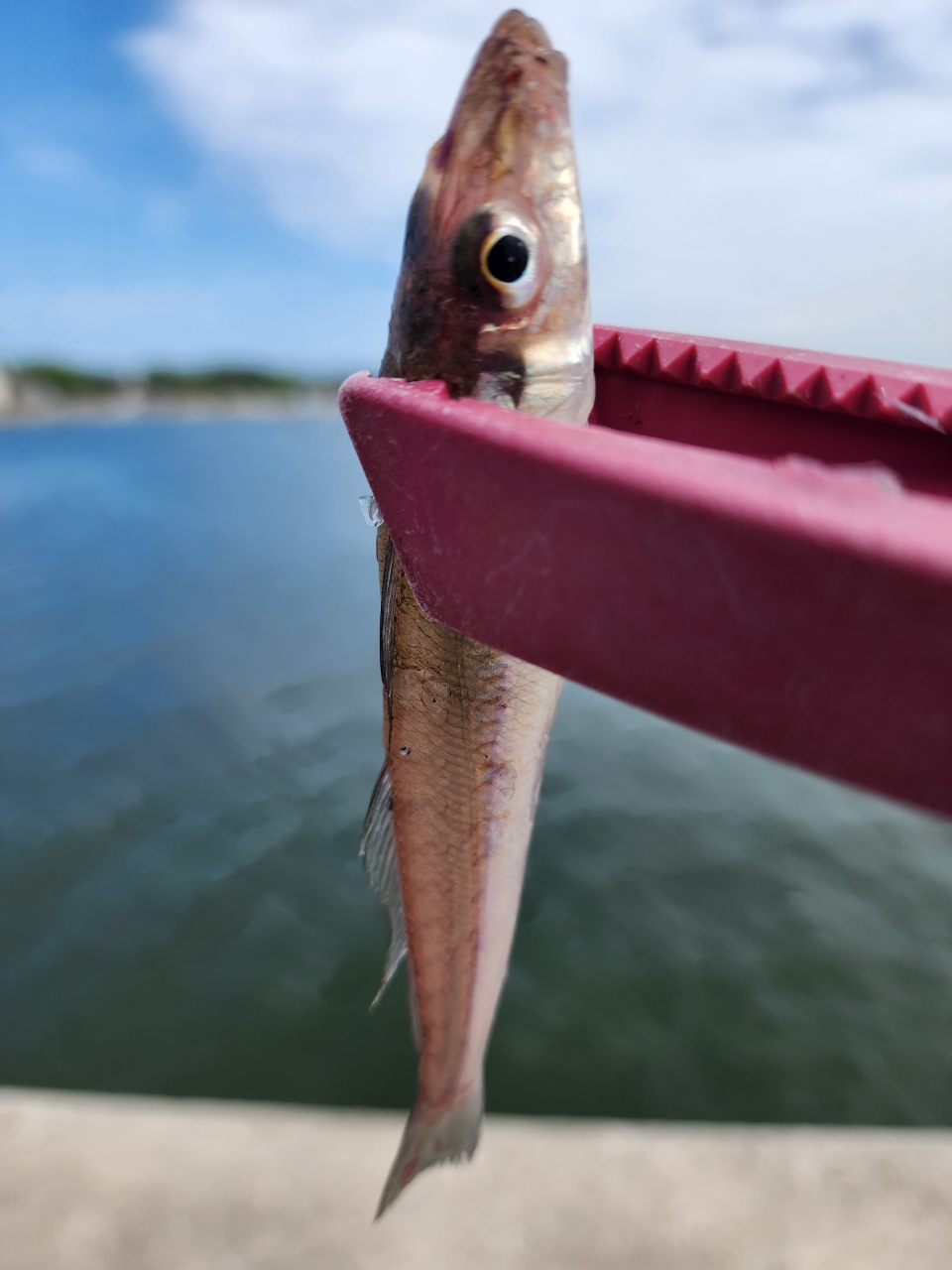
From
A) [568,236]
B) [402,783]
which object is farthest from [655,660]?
[402,783]

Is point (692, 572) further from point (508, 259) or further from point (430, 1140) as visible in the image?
point (430, 1140)

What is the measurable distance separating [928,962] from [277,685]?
13.6 feet

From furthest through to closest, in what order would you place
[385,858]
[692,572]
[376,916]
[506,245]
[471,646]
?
[376,916], [385,858], [471,646], [506,245], [692,572]

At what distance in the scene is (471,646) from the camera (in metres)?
1.12

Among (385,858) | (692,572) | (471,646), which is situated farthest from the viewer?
(385,858)

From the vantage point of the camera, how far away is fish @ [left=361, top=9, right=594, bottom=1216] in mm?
899

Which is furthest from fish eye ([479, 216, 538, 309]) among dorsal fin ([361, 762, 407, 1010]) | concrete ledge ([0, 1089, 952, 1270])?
concrete ledge ([0, 1089, 952, 1270])

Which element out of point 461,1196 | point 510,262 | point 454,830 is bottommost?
point 461,1196

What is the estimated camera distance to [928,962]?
305 centimetres

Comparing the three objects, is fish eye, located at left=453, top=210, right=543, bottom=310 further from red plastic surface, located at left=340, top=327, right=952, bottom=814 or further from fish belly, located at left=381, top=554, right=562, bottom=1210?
fish belly, located at left=381, top=554, right=562, bottom=1210

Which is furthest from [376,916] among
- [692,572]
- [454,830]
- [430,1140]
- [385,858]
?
[692,572]

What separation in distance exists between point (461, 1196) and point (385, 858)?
31.2 inches

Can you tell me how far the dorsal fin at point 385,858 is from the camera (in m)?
1.34

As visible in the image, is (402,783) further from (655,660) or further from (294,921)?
(294,921)
